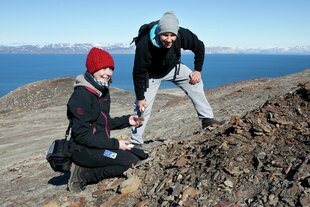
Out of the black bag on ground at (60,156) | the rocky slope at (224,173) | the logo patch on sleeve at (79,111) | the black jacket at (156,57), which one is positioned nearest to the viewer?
the rocky slope at (224,173)

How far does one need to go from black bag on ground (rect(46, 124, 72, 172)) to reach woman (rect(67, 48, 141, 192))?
0.30 feet

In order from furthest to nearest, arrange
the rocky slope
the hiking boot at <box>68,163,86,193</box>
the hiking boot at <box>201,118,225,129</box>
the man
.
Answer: the hiking boot at <box>201,118,225,129</box>
the man
the hiking boot at <box>68,163,86,193</box>
the rocky slope

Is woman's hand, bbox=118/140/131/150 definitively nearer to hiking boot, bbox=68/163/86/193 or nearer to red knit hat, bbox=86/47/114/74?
hiking boot, bbox=68/163/86/193

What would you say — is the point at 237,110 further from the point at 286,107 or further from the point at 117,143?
the point at 117,143

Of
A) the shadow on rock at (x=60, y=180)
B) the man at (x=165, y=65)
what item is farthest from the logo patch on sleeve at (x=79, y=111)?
the shadow on rock at (x=60, y=180)

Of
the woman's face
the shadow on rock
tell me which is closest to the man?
the woman's face

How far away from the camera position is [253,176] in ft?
15.1

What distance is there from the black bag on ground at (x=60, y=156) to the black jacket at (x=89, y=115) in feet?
0.64

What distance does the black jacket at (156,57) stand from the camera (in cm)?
634

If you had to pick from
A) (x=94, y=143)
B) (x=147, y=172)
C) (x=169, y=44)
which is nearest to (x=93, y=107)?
(x=94, y=143)

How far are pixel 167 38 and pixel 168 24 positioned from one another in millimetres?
210

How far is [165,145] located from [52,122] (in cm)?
1450

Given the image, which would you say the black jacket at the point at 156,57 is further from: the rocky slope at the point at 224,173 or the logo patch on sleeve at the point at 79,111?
the logo patch on sleeve at the point at 79,111

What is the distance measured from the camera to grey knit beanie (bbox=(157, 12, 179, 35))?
→ 5961mm
